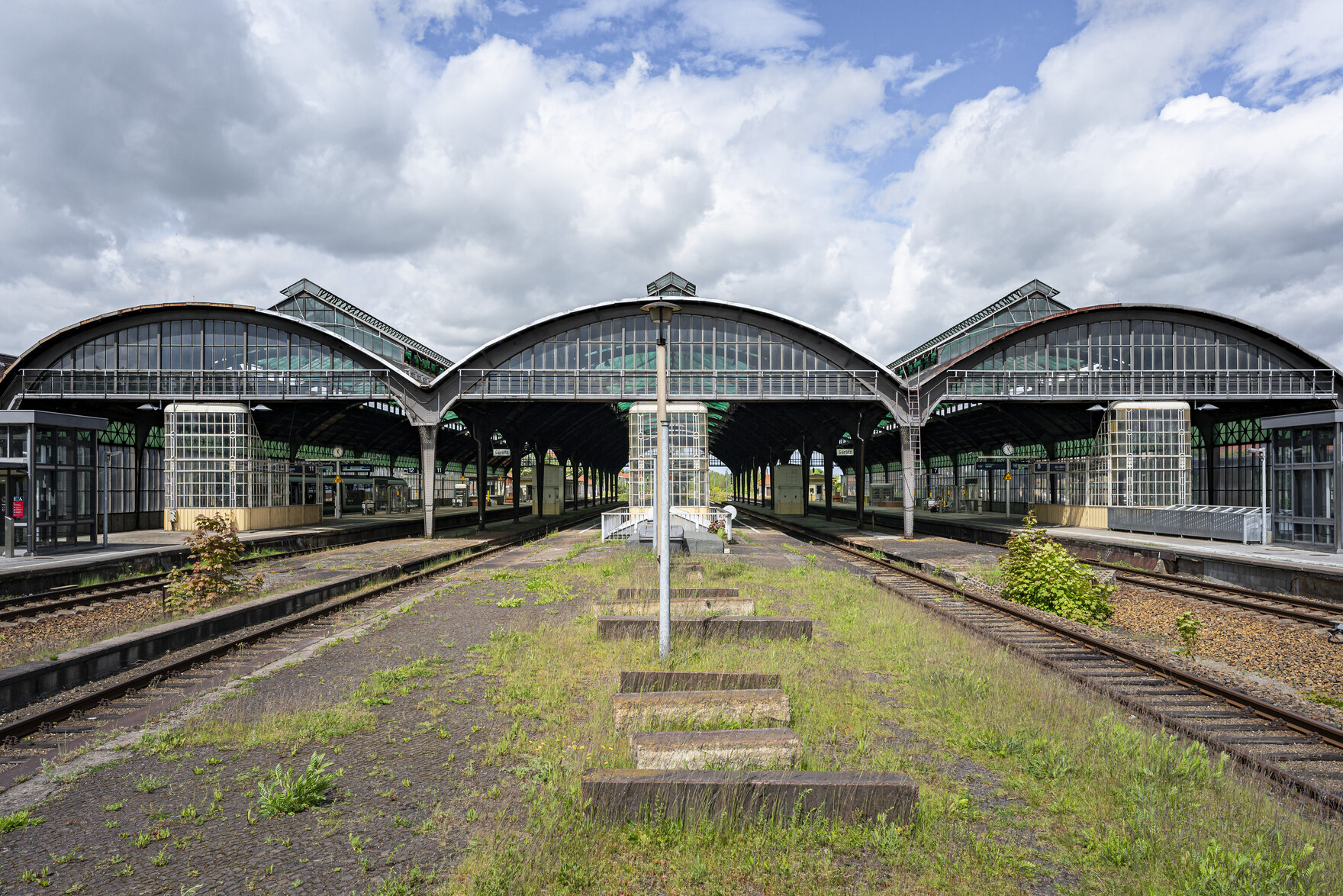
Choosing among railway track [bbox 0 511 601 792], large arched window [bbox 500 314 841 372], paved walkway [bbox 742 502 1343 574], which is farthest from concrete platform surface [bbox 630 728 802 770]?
large arched window [bbox 500 314 841 372]

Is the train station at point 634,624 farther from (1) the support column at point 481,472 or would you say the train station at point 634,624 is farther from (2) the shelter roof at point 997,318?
(2) the shelter roof at point 997,318

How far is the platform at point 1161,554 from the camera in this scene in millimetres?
18875

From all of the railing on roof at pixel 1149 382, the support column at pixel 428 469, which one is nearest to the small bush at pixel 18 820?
the support column at pixel 428 469

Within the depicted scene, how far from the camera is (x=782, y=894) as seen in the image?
181 inches

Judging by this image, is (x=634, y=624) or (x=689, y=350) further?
(x=689, y=350)

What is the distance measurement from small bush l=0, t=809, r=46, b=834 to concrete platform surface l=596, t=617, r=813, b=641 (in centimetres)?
714

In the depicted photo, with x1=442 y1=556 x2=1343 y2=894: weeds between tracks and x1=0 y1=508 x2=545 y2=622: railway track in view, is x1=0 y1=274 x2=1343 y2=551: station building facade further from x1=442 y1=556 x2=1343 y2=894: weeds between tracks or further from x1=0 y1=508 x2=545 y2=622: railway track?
x1=442 y1=556 x2=1343 y2=894: weeds between tracks

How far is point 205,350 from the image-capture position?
38.3 meters

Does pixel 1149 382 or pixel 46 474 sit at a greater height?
pixel 1149 382

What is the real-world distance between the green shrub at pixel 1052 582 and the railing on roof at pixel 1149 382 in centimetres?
2220

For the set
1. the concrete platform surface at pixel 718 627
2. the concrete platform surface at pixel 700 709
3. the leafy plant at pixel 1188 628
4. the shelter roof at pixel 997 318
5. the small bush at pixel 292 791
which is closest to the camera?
the small bush at pixel 292 791

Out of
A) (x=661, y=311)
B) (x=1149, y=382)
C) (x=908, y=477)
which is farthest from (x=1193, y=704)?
(x=1149, y=382)

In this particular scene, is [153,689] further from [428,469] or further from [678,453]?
[678,453]

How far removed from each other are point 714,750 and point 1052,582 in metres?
12.7
